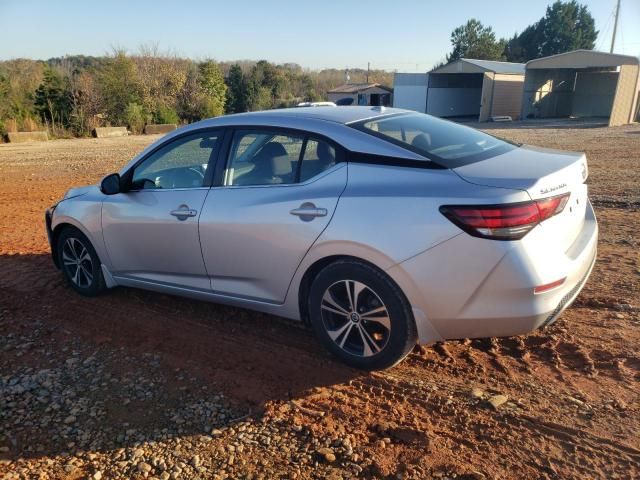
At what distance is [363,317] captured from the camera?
3.35m

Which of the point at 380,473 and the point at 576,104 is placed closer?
the point at 380,473

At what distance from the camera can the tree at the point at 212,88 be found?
118 feet

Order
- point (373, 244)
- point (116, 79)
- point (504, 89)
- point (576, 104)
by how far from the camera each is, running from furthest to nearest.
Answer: point (576, 104), point (504, 89), point (116, 79), point (373, 244)

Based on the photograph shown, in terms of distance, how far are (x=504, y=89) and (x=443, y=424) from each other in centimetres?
3652

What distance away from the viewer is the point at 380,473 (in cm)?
259

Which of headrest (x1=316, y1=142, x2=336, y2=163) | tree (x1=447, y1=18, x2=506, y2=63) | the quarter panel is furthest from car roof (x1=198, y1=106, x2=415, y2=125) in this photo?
tree (x1=447, y1=18, x2=506, y2=63)

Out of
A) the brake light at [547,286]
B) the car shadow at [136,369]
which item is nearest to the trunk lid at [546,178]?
the brake light at [547,286]

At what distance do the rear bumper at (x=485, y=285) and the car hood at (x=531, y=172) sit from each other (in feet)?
1.00

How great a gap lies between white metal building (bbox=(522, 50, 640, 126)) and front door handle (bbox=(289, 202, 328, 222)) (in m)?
29.7

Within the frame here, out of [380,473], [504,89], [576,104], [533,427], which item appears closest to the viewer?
[380,473]

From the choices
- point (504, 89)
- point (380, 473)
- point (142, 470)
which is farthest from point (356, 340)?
point (504, 89)

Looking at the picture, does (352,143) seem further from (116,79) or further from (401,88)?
(401,88)

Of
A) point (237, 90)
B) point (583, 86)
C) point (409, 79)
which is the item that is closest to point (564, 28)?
point (583, 86)

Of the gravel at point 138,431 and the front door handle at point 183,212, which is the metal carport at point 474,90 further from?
the gravel at point 138,431
